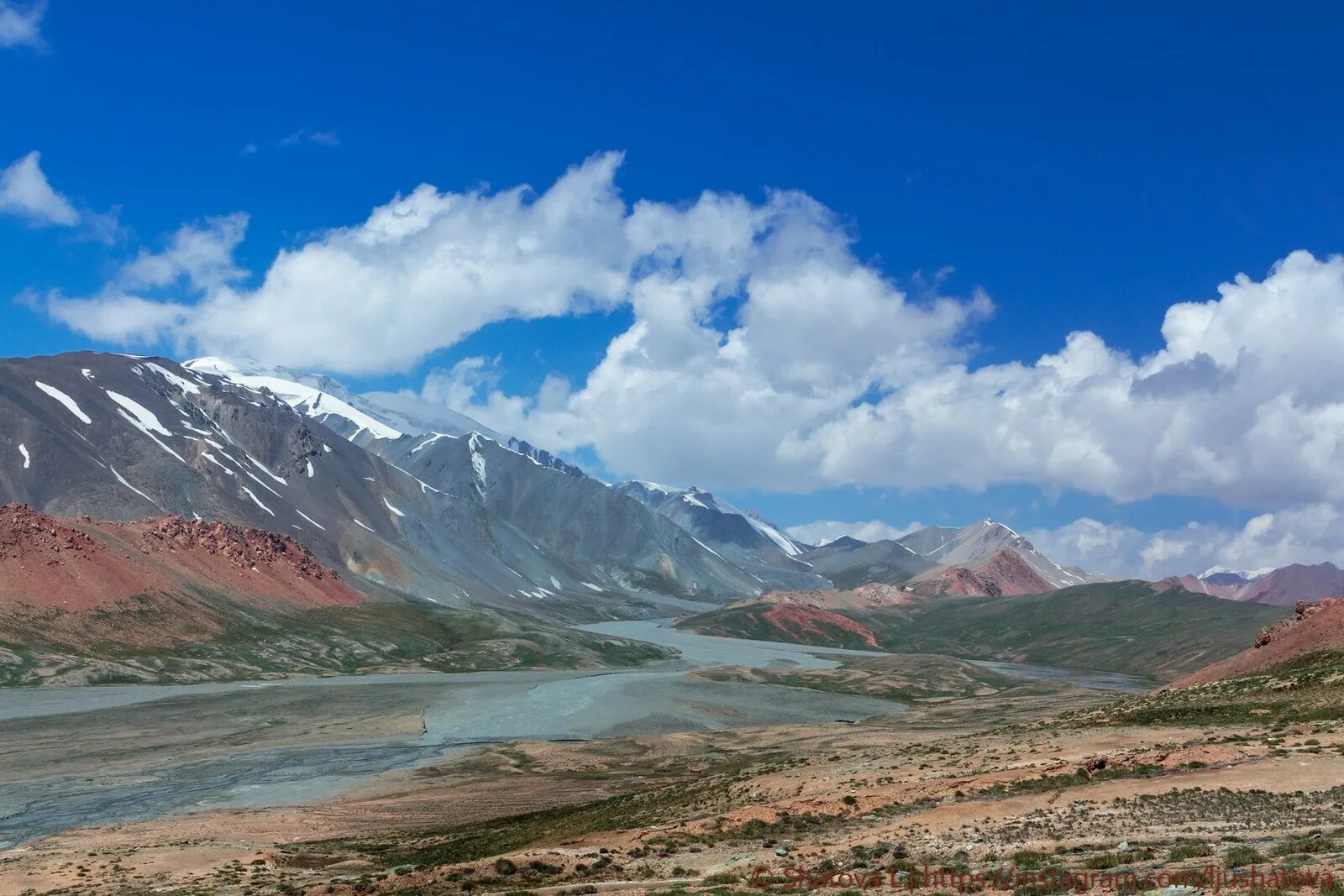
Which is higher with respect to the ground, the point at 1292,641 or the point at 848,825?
the point at 1292,641

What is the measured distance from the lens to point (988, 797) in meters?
49.1

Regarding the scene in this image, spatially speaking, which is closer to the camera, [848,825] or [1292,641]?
[848,825]

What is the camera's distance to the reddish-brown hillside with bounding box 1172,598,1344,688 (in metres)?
96.5

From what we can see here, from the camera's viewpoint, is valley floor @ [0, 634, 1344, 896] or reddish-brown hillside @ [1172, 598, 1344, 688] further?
reddish-brown hillside @ [1172, 598, 1344, 688]

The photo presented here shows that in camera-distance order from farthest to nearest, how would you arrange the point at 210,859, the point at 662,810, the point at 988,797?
the point at 662,810 < the point at 210,859 < the point at 988,797

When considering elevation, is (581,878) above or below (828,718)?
above

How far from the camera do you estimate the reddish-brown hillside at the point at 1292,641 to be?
3799 inches

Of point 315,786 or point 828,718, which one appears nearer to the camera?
point 315,786

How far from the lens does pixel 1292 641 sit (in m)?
103

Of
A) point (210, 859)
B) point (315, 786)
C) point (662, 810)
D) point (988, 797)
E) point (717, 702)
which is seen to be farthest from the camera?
point (717, 702)

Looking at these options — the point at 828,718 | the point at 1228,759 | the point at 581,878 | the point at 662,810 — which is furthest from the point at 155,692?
the point at 1228,759

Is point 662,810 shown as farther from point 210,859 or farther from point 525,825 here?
point 210,859

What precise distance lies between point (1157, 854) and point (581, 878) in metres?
22.6

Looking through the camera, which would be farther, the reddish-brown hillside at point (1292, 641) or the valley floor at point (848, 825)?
the reddish-brown hillside at point (1292, 641)
